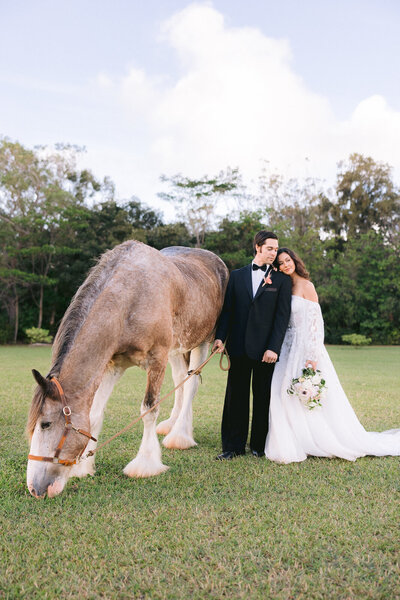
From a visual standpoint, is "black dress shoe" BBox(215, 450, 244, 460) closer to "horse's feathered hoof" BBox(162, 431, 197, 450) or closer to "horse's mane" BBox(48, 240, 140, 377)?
"horse's feathered hoof" BBox(162, 431, 197, 450)

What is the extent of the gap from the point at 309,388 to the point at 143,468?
173 cm

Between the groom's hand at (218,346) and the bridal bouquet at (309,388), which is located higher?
the groom's hand at (218,346)

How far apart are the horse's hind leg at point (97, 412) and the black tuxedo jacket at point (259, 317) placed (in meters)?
1.24

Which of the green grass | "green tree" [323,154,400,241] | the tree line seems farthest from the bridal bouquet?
"green tree" [323,154,400,241]

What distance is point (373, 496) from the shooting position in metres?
3.53

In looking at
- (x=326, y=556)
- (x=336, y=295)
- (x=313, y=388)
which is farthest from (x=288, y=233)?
A: (x=326, y=556)

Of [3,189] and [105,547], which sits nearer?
[105,547]

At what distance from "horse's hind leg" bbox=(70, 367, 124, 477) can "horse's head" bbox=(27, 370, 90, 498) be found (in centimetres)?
61

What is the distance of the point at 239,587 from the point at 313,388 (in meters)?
2.54

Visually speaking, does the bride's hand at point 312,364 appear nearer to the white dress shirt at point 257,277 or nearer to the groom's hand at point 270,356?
the groom's hand at point 270,356

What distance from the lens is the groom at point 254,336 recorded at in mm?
4684

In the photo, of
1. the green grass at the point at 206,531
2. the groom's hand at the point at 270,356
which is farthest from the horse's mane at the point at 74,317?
the groom's hand at the point at 270,356

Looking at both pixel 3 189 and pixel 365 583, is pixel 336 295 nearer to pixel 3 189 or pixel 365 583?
pixel 3 189

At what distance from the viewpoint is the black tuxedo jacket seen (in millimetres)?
4672
